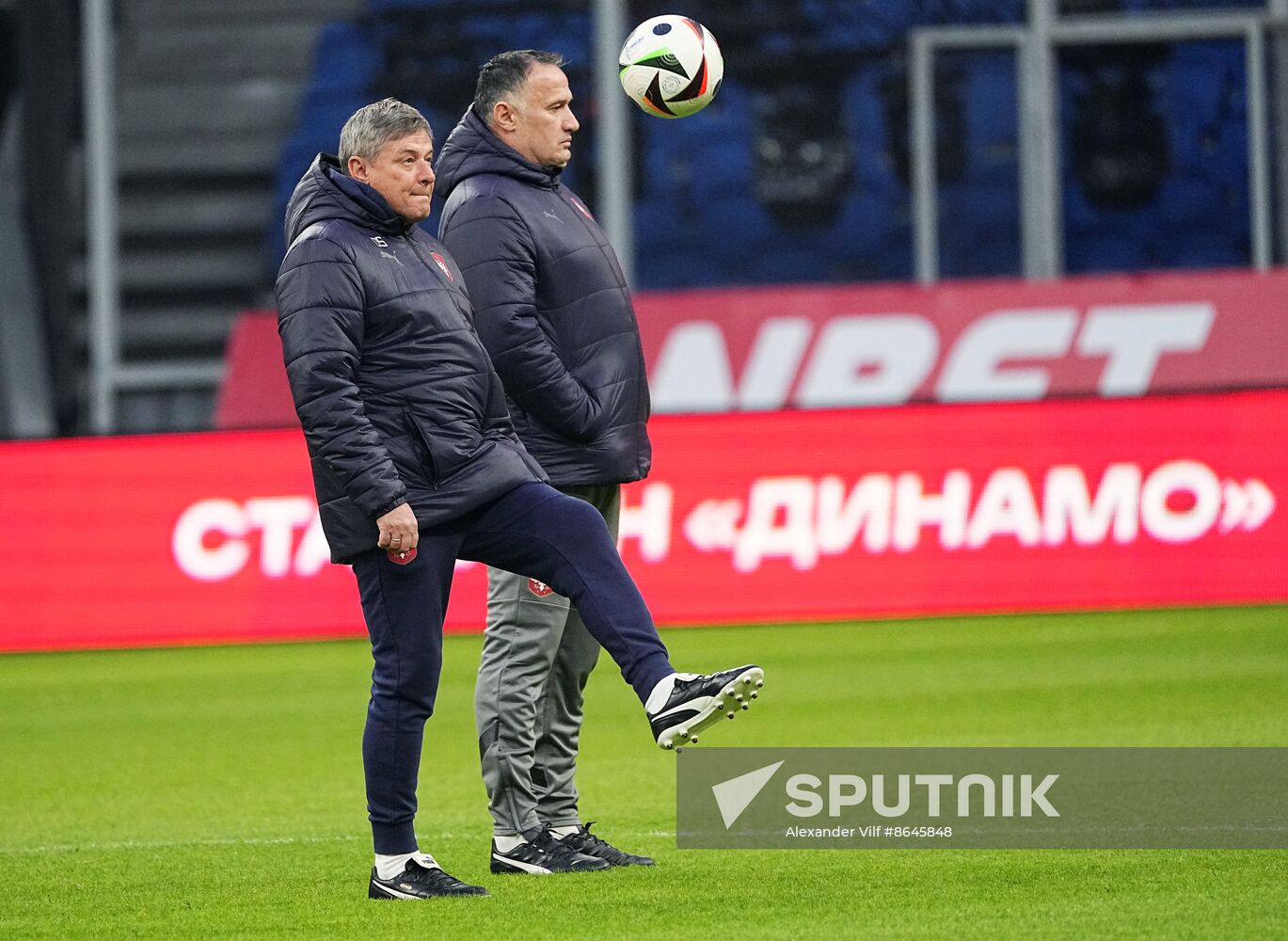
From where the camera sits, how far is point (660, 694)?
15.9 feet

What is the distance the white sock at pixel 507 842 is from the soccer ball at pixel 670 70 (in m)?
2.01

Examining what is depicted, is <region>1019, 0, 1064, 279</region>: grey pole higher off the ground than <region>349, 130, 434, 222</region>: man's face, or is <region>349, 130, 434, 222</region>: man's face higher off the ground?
<region>1019, 0, 1064, 279</region>: grey pole

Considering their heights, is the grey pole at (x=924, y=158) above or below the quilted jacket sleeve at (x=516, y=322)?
above

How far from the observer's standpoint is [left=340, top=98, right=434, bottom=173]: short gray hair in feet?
16.7

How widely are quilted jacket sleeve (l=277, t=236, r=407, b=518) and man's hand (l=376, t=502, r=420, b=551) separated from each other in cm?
2

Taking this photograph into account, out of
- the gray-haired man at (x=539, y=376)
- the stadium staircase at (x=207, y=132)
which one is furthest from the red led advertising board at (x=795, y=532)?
the stadium staircase at (x=207, y=132)

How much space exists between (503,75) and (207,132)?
1481cm

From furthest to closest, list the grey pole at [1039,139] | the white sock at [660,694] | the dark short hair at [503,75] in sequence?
the grey pole at [1039,139] → the dark short hair at [503,75] → the white sock at [660,694]

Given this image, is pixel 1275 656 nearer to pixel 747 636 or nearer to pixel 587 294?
pixel 747 636

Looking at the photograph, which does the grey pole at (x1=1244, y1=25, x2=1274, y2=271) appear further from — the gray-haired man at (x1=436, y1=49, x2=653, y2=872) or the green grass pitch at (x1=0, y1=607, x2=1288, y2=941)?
the gray-haired man at (x1=436, y1=49, x2=653, y2=872)

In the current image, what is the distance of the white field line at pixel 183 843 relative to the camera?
6.24 metres

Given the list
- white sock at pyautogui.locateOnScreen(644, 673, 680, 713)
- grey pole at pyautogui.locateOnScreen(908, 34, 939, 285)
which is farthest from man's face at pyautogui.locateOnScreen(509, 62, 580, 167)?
grey pole at pyautogui.locateOnScreen(908, 34, 939, 285)

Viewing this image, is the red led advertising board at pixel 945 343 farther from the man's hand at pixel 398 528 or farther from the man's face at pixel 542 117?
the man's hand at pixel 398 528

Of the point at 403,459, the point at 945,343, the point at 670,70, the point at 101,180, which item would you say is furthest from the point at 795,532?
the point at 101,180
